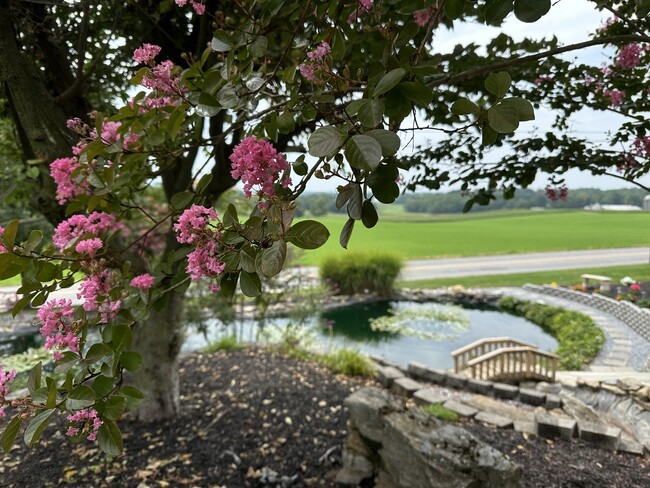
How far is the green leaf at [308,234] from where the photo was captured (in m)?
0.59

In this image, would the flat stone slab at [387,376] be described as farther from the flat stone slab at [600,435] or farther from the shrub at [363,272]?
the shrub at [363,272]

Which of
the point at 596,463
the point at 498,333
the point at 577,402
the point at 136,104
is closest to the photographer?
the point at 136,104

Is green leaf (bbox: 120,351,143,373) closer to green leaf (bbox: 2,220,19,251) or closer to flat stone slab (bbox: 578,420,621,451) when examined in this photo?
green leaf (bbox: 2,220,19,251)

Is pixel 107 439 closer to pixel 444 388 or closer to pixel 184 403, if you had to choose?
pixel 184 403

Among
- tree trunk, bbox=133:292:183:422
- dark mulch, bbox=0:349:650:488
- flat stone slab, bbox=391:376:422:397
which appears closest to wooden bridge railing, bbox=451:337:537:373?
flat stone slab, bbox=391:376:422:397

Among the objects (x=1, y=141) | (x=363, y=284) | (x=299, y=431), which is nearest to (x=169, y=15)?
(x=1, y=141)

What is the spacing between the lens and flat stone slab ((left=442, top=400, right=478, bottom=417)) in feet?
10.6

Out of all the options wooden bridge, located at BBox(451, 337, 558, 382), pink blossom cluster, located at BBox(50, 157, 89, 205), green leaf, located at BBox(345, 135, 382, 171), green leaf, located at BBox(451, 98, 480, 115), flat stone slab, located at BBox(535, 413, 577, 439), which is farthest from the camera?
wooden bridge, located at BBox(451, 337, 558, 382)

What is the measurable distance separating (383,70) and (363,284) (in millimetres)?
10359

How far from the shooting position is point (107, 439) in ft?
2.34

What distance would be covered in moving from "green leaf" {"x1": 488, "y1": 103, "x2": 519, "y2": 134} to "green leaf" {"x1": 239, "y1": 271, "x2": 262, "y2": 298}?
44 centimetres

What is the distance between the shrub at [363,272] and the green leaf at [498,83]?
1019 centimetres

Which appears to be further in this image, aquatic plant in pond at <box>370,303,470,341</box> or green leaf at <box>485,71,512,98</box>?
aquatic plant in pond at <box>370,303,470,341</box>

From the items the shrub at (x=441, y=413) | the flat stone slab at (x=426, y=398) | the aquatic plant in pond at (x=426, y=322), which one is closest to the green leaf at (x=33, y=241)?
the shrub at (x=441, y=413)
